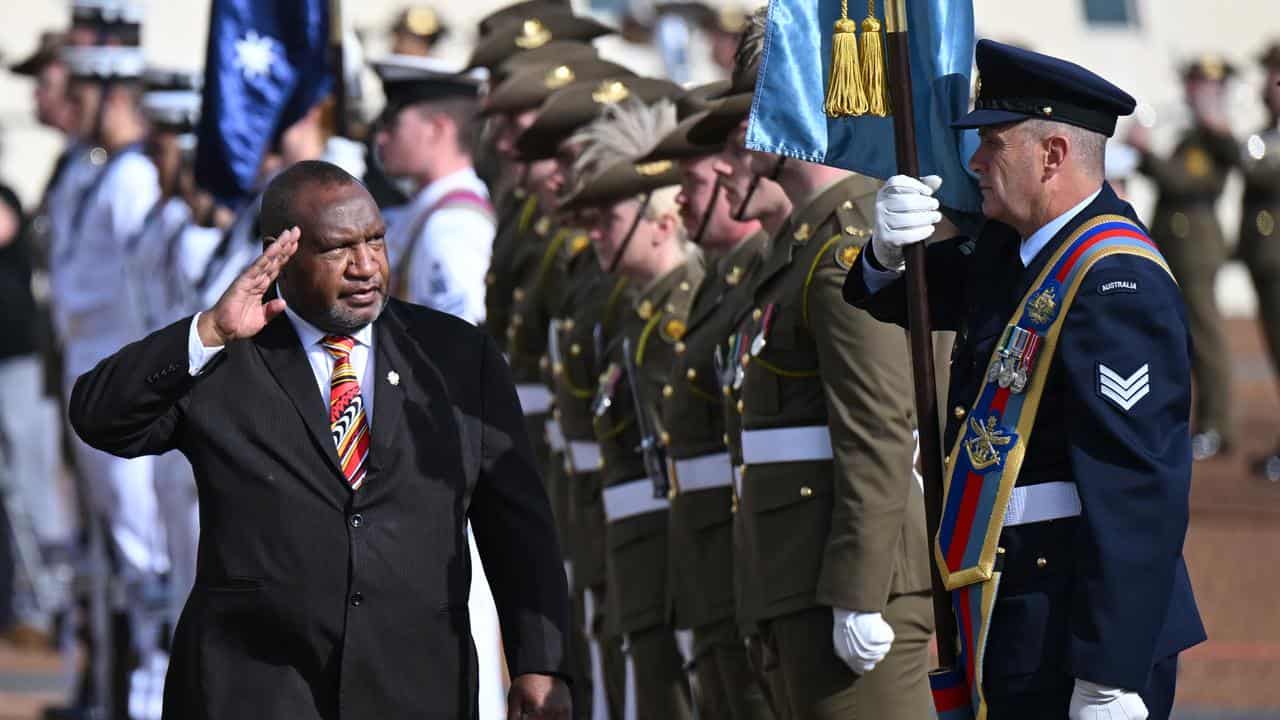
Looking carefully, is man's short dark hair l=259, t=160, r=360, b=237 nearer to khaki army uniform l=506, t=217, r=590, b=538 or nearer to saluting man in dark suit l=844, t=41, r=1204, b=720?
saluting man in dark suit l=844, t=41, r=1204, b=720

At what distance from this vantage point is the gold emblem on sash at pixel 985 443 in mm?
5426

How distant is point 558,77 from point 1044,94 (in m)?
4.35

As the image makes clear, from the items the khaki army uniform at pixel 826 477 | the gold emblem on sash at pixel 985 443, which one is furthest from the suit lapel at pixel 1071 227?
the khaki army uniform at pixel 826 477

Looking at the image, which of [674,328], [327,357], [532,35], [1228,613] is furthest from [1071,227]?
[1228,613]

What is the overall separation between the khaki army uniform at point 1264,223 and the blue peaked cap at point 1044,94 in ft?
40.5

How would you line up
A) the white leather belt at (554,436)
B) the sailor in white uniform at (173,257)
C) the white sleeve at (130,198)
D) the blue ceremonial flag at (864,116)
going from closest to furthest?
1. the blue ceremonial flag at (864,116)
2. the white leather belt at (554,436)
3. the sailor in white uniform at (173,257)
4. the white sleeve at (130,198)

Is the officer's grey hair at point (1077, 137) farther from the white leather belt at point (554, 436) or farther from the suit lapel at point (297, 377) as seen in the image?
the white leather belt at point (554, 436)

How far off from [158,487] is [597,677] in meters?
3.36

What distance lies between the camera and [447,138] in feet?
33.1

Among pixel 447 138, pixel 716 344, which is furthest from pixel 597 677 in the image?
pixel 447 138

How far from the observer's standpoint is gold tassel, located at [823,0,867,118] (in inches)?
235

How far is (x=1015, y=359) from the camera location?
5.42 metres

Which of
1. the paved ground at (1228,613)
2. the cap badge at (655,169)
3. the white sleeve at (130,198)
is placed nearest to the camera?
the cap badge at (655,169)

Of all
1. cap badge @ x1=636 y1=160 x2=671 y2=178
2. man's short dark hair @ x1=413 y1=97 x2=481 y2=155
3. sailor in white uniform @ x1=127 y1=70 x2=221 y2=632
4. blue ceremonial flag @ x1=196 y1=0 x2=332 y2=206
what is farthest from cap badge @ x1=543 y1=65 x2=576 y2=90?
sailor in white uniform @ x1=127 y1=70 x2=221 y2=632
